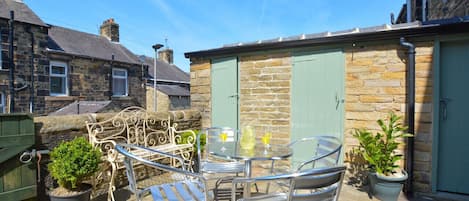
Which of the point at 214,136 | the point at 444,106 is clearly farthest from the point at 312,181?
the point at 444,106

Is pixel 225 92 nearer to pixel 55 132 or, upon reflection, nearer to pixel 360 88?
pixel 360 88

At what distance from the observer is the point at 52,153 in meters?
2.62

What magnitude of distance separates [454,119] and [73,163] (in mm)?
4237

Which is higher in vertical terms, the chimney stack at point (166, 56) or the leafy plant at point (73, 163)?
the chimney stack at point (166, 56)

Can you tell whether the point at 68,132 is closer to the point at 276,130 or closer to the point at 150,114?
the point at 150,114

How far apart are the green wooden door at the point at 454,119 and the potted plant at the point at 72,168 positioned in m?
4.00

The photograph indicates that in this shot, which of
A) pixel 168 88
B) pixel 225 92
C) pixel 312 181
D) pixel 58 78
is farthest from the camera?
pixel 168 88

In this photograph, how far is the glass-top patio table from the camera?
90.1 inches

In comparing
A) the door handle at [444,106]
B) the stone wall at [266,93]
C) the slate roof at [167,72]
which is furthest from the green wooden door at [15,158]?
the slate roof at [167,72]

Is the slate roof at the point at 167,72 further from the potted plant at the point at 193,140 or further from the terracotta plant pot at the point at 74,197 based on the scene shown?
the terracotta plant pot at the point at 74,197

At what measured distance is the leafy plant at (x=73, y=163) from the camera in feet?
8.16

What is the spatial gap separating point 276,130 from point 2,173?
332cm

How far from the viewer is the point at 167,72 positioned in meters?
17.2

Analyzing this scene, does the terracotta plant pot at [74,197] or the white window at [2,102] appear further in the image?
the white window at [2,102]
